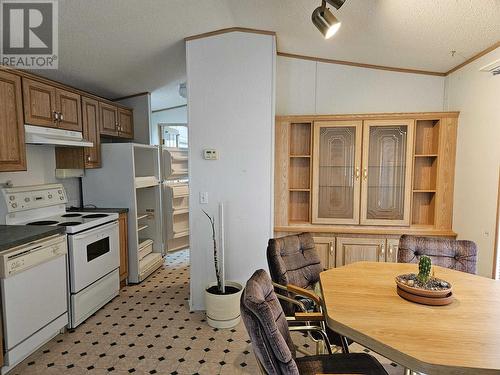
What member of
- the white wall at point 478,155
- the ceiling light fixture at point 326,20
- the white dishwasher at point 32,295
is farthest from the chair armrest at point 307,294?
the white dishwasher at point 32,295

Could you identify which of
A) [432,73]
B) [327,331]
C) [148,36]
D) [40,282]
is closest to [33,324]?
[40,282]

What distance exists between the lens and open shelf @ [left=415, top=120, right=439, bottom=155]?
3.30 m

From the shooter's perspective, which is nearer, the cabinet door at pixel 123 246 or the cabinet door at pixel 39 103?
the cabinet door at pixel 39 103

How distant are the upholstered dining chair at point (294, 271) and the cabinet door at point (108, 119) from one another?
2777 millimetres

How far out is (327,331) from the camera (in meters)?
1.84

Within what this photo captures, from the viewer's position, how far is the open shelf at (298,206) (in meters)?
3.58

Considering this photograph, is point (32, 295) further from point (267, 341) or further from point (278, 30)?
point (278, 30)

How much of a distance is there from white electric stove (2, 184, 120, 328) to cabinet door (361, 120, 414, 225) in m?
2.74

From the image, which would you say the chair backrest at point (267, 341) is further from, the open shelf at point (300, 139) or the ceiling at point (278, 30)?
the open shelf at point (300, 139)

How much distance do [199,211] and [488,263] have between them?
255 centimetres

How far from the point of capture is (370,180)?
3340 mm

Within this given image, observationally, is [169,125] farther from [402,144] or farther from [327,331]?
[327,331]

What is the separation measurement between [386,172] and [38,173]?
3.71 meters

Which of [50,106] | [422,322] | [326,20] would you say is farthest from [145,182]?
[422,322]
